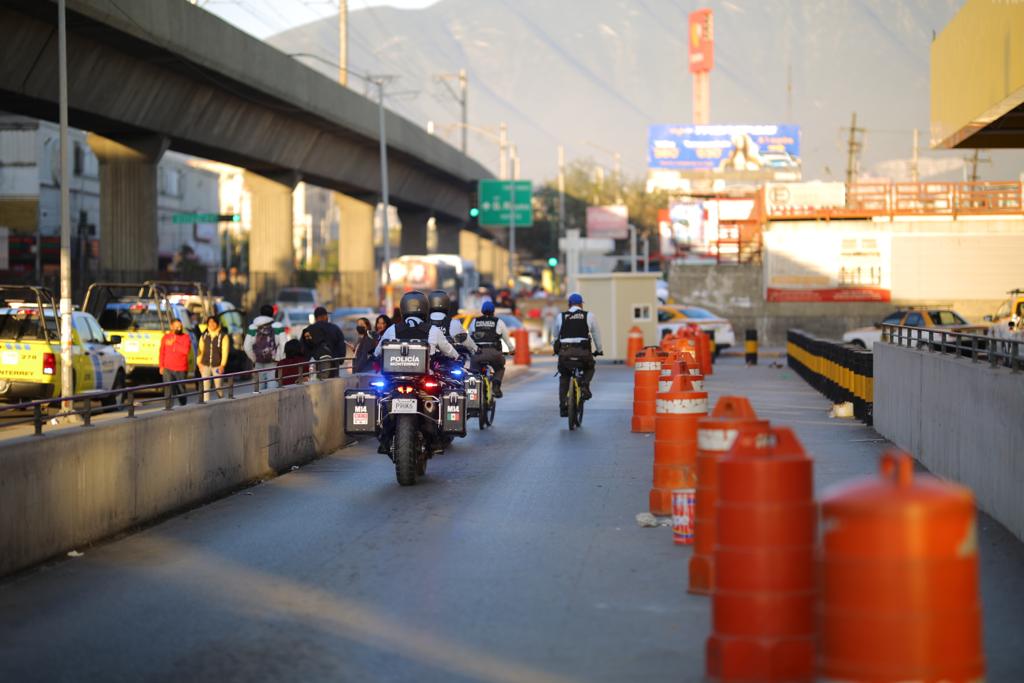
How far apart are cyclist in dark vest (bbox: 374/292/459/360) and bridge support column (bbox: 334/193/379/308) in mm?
53960

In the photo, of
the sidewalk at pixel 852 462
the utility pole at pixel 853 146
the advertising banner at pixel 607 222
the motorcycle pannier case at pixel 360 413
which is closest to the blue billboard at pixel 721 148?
the utility pole at pixel 853 146

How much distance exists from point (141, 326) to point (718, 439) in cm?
2500

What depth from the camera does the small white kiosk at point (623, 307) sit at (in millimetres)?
47875

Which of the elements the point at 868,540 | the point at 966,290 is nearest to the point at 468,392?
the point at 868,540

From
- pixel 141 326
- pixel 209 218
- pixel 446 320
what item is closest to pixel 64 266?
pixel 141 326

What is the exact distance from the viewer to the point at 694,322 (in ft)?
172

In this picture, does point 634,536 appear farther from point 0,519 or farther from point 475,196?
point 475,196

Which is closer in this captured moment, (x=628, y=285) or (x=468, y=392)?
(x=468, y=392)

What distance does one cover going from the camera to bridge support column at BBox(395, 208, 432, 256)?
82.8 m

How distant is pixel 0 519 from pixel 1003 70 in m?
12.2

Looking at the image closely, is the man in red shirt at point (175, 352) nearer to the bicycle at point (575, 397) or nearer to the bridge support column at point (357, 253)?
the bicycle at point (575, 397)

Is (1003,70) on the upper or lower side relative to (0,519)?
upper

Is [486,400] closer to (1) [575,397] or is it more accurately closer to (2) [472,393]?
(1) [575,397]

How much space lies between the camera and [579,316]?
23.7 metres
